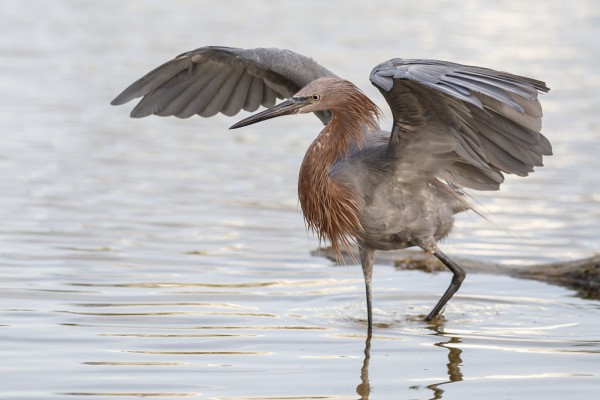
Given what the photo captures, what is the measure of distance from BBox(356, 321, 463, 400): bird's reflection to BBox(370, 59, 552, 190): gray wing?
1.01 metres

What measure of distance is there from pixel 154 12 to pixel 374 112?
15.4m

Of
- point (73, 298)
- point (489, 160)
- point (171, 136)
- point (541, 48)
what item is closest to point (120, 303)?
point (73, 298)

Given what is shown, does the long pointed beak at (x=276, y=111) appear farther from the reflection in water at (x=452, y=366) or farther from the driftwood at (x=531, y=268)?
the reflection in water at (x=452, y=366)

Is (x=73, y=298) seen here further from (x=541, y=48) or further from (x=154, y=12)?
(x=154, y=12)

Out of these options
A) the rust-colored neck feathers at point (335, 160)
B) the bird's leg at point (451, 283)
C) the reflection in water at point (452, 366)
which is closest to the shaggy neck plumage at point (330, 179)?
the rust-colored neck feathers at point (335, 160)

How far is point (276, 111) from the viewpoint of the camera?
23.2 feet

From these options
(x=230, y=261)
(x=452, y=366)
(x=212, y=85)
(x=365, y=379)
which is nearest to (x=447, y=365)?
(x=452, y=366)

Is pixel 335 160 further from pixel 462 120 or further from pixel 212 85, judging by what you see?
pixel 212 85

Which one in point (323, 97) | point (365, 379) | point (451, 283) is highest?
point (323, 97)

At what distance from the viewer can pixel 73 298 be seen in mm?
7836

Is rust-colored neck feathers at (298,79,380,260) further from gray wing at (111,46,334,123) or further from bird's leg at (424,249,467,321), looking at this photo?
gray wing at (111,46,334,123)

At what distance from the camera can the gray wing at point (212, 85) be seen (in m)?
8.53

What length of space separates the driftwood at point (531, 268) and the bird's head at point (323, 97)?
132 centimetres

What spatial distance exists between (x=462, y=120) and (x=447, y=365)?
4.68 ft
